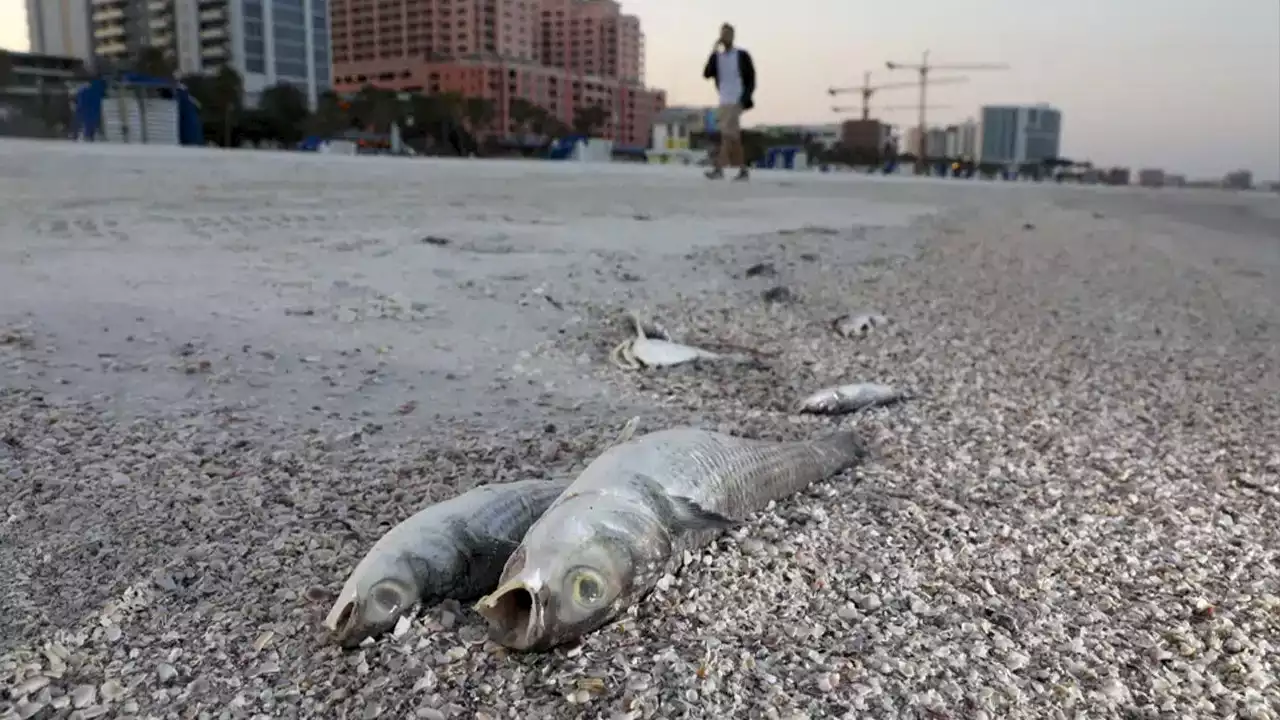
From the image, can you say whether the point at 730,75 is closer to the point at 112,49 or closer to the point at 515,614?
the point at 515,614

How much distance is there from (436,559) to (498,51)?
115 meters

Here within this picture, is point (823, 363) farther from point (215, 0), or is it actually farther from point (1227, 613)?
point (215, 0)

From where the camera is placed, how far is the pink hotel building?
102 meters

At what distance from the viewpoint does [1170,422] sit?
13.2ft

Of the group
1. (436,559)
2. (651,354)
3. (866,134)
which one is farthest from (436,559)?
(866,134)

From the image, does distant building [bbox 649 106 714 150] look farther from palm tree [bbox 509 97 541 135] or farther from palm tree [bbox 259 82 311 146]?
palm tree [bbox 259 82 311 146]

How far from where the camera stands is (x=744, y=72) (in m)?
15.8

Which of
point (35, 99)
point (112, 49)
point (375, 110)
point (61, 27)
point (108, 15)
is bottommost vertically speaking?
point (35, 99)

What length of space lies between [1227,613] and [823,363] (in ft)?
8.96

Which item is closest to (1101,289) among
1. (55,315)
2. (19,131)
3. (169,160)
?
(55,315)

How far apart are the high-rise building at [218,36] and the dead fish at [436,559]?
73369mm

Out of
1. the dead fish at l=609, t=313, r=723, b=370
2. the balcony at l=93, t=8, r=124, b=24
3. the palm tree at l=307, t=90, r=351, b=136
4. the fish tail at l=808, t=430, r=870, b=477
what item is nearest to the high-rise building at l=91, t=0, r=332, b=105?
the balcony at l=93, t=8, r=124, b=24

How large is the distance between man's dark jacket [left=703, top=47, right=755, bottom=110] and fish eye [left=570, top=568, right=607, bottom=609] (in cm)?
1491

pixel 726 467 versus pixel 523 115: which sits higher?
pixel 523 115
